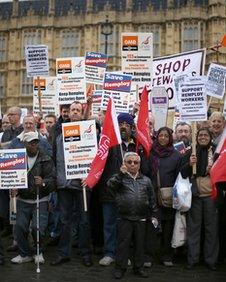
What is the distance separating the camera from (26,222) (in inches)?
243

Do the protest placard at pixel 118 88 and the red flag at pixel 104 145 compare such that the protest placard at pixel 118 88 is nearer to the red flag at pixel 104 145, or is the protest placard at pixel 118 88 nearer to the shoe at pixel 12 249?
the red flag at pixel 104 145

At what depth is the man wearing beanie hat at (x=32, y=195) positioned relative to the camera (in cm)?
611

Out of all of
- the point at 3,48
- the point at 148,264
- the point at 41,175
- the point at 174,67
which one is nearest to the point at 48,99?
the point at 174,67

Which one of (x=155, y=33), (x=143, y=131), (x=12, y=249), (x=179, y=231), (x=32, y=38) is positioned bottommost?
(x=12, y=249)

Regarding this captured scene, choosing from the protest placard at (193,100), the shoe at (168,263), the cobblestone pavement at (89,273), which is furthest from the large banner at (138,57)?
the cobblestone pavement at (89,273)

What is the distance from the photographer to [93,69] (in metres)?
10.6

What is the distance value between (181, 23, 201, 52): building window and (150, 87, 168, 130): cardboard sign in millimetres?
29402

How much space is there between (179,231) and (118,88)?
12.1 ft

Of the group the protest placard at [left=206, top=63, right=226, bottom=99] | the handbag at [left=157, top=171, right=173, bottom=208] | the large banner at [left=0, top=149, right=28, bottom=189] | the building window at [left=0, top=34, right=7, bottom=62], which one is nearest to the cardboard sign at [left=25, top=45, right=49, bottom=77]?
the protest placard at [left=206, top=63, right=226, bottom=99]

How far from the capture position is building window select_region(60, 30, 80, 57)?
130 ft

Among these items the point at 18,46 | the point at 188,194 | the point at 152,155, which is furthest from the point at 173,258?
the point at 18,46

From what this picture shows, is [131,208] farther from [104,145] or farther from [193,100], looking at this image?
[193,100]

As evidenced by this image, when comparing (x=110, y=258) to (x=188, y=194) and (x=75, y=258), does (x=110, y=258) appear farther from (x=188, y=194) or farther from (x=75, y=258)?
(x=188, y=194)

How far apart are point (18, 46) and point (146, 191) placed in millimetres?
36698
